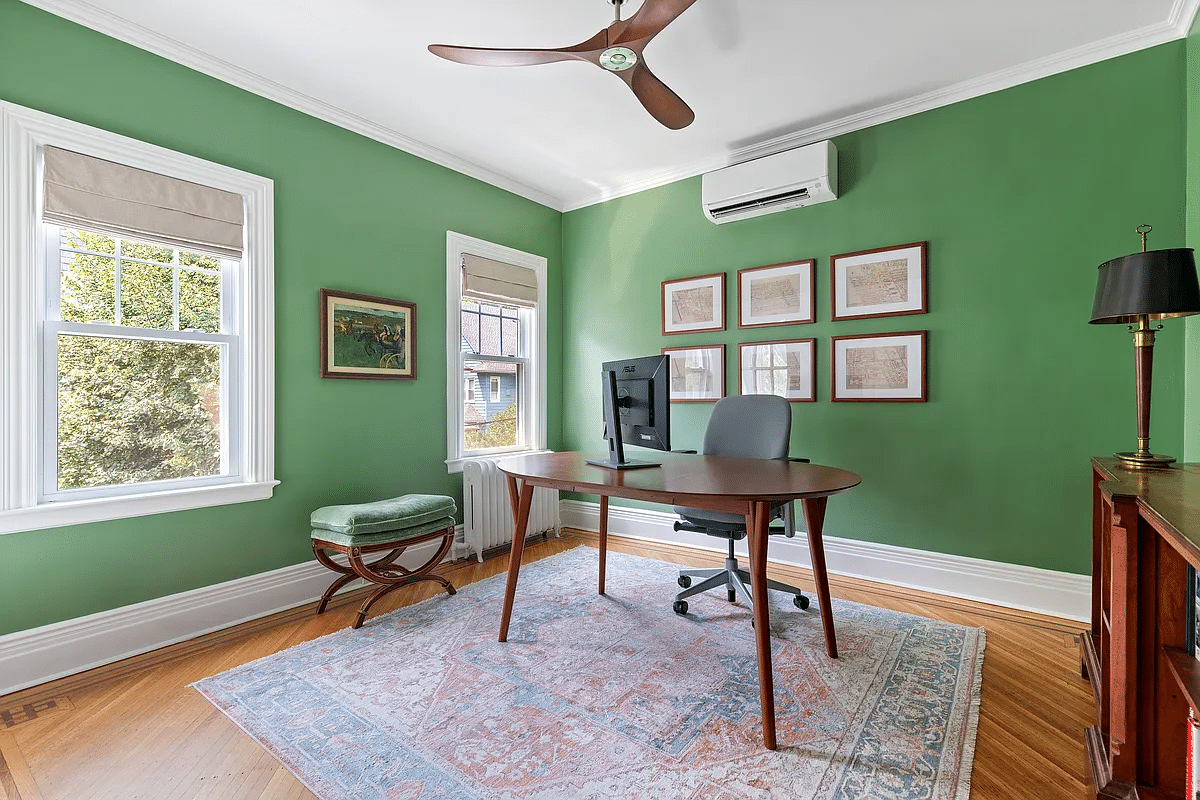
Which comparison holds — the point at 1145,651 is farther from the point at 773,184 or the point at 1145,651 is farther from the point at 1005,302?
the point at 773,184

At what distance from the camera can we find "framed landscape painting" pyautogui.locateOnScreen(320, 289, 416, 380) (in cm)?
315

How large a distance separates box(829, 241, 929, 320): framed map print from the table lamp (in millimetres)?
1130

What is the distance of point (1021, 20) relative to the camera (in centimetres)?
249

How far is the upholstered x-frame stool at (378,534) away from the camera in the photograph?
267cm

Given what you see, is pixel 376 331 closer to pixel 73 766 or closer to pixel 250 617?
pixel 250 617

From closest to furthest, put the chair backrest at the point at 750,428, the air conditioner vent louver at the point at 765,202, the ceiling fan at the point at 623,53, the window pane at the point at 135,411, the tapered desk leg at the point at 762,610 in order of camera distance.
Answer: the tapered desk leg at the point at 762,610, the ceiling fan at the point at 623,53, the window pane at the point at 135,411, the chair backrest at the point at 750,428, the air conditioner vent louver at the point at 765,202

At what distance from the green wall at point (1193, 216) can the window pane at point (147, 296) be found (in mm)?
4456

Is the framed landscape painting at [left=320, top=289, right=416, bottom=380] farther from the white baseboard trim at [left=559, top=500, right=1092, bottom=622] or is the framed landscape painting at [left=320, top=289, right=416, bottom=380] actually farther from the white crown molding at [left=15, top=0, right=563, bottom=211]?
the white baseboard trim at [left=559, top=500, right=1092, bottom=622]

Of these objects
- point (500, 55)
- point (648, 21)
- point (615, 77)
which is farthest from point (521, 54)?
point (615, 77)

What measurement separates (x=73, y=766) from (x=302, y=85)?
303cm

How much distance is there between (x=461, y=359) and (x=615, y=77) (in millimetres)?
2030

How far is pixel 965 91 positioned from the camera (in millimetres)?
3020

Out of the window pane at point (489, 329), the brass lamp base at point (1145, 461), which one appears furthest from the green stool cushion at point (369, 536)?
the brass lamp base at point (1145, 461)

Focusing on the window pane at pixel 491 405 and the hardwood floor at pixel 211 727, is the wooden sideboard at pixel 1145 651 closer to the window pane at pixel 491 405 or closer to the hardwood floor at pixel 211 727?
the hardwood floor at pixel 211 727
